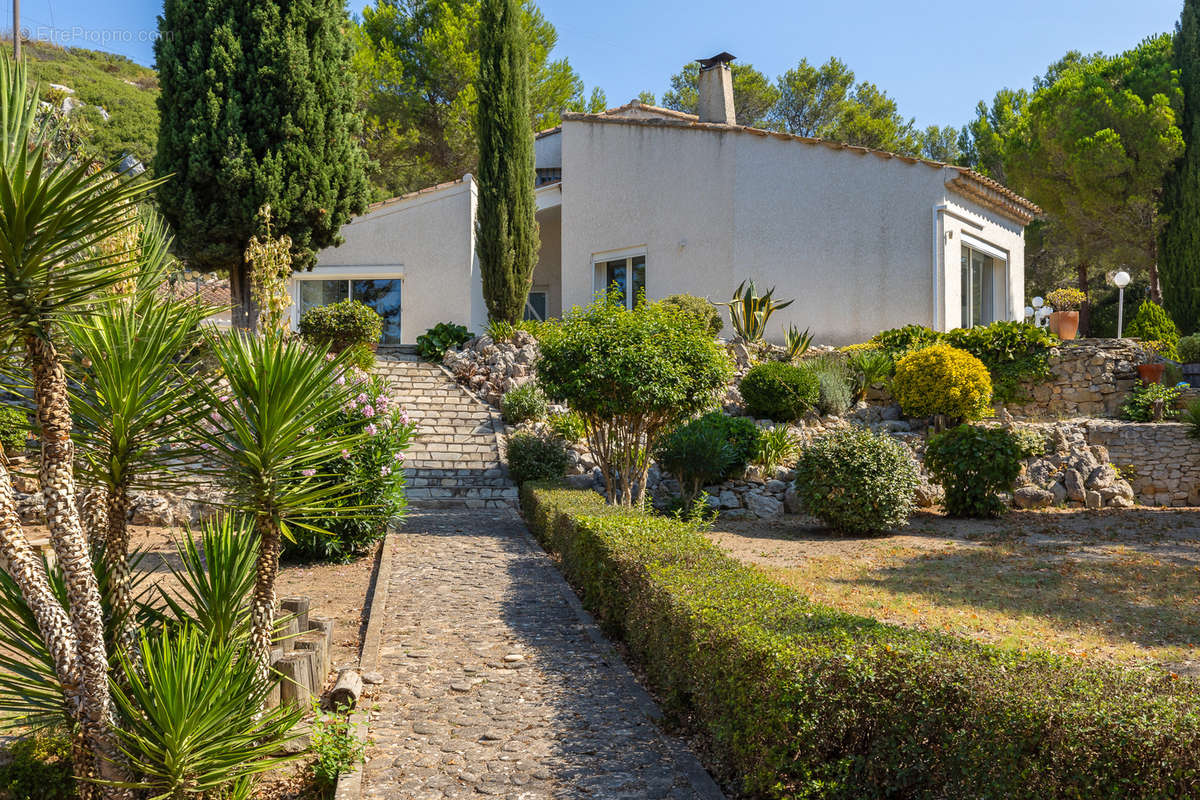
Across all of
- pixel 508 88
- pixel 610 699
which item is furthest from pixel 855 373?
pixel 610 699

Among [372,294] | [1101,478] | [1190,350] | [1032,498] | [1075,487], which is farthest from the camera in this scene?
[372,294]

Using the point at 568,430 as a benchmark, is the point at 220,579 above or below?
below

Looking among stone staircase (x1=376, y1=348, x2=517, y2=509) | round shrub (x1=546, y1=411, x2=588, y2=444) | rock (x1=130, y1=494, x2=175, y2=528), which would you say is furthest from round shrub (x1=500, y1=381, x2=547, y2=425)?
rock (x1=130, y1=494, x2=175, y2=528)

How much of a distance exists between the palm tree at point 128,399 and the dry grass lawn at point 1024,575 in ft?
15.1

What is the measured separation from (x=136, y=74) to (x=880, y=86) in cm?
3389

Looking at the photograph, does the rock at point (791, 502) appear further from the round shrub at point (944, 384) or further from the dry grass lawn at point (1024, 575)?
the round shrub at point (944, 384)

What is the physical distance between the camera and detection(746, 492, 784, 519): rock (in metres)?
12.8

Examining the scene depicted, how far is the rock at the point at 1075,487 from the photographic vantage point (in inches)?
524

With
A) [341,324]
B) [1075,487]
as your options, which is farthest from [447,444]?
[1075,487]

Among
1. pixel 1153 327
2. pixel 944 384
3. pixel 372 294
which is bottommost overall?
pixel 944 384

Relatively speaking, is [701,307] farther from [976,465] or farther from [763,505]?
[976,465]

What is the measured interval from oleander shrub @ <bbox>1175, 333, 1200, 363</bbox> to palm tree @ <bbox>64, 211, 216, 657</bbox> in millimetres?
19135

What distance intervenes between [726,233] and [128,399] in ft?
55.4

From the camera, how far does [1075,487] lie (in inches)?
525
